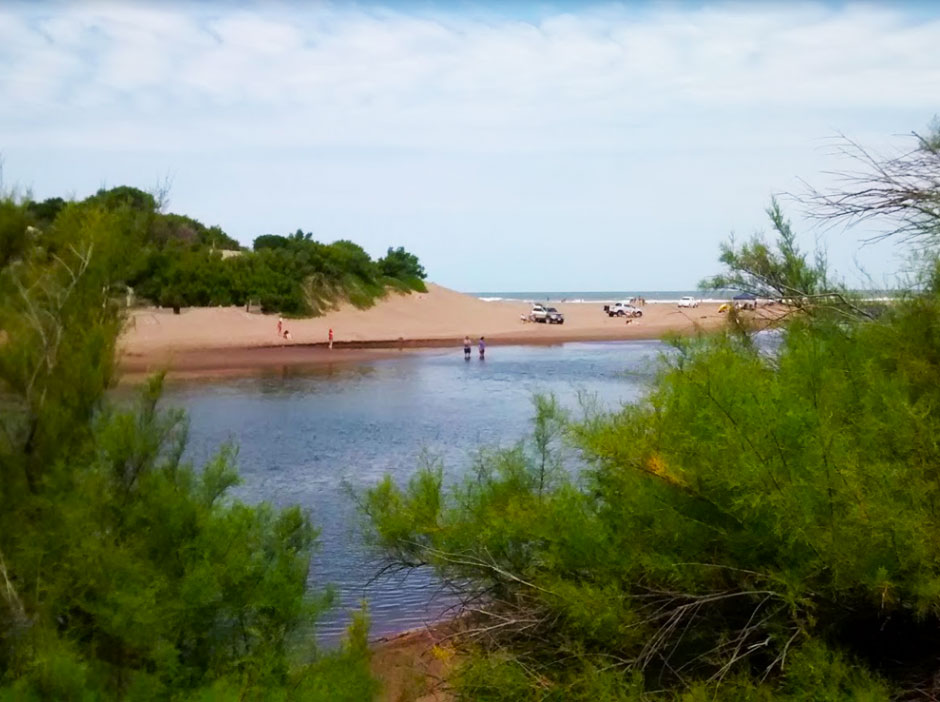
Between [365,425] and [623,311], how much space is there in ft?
182

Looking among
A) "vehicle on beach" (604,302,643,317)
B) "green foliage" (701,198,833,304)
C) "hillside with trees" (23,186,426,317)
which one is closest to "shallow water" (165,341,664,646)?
"green foliage" (701,198,833,304)

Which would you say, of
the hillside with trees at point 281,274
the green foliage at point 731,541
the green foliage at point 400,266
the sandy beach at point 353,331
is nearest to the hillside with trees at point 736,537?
the green foliage at point 731,541

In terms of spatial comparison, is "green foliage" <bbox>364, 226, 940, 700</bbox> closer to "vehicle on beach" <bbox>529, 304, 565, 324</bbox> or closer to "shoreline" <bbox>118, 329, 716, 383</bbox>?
"shoreline" <bbox>118, 329, 716, 383</bbox>

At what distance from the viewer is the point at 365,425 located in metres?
27.1

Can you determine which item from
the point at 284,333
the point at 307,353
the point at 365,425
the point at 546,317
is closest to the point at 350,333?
the point at 284,333

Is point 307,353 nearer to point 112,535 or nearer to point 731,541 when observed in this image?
point 112,535

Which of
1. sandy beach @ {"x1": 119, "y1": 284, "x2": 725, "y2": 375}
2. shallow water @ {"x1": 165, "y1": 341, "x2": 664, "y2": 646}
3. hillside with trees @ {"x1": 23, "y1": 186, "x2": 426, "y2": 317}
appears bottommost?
shallow water @ {"x1": 165, "y1": 341, "x2": 664, "y2": 646}

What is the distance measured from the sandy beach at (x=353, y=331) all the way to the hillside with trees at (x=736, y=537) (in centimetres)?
2716

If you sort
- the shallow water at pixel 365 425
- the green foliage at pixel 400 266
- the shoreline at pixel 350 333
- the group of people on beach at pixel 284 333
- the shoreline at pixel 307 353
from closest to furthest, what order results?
the shallow water at pixel 365 425, the shoreline at pixel 307 353, the shoreline at pixel 350 333, the group of people on beach at pixel 284 333, the green foliage at pixel 400 266

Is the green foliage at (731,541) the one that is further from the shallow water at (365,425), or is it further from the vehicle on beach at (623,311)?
the vehicle on beach at (623,311)

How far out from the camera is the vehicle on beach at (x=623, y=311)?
79.1 metres

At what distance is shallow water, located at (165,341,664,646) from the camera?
488 inches

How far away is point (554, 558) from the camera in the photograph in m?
6.69

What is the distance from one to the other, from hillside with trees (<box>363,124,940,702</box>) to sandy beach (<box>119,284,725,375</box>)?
2716 cm
